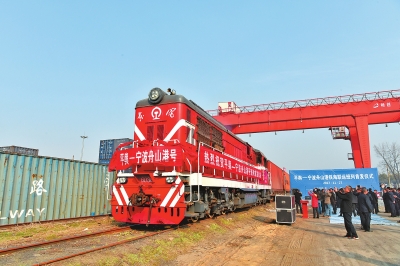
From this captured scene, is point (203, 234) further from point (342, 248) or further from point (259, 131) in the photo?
point (259, 131)

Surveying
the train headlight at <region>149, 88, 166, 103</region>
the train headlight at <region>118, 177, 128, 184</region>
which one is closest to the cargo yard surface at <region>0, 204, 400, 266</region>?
the train headlight at <region>118, 177, 128, 184</region>

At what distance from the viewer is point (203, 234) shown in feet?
22.1

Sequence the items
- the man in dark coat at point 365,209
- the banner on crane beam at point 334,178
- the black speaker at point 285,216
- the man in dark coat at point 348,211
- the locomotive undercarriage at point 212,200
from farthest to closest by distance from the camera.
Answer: the banner on crane beam at point 334,178, the black speaker at point 285,216, the man in dark coat at point 365,209, the man in dark coat at point 348,211, the locomotive undercarriage at point 212,200

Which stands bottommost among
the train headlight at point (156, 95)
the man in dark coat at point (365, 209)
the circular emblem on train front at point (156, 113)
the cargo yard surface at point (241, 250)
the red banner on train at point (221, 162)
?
the cargo yard surface at point (241, 250)

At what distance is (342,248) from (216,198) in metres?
3.70

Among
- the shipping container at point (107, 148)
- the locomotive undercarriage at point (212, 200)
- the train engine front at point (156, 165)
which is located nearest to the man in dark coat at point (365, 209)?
the locomotive undercarriage at point (212, 200)

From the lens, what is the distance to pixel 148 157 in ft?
21.8

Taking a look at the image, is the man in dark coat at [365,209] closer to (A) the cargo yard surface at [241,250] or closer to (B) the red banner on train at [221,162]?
(A) the cargo yard surface at [241,250]

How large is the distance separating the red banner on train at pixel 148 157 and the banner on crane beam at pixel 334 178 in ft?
48.6

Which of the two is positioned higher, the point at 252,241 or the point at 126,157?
the point at 126,157

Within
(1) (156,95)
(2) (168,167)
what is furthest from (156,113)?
(2) (168,167)

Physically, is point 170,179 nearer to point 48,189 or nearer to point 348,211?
point 48,189

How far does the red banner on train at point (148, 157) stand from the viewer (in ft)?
20.9

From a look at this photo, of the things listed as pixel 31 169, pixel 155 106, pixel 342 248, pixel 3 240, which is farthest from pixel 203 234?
pixel 31 169
